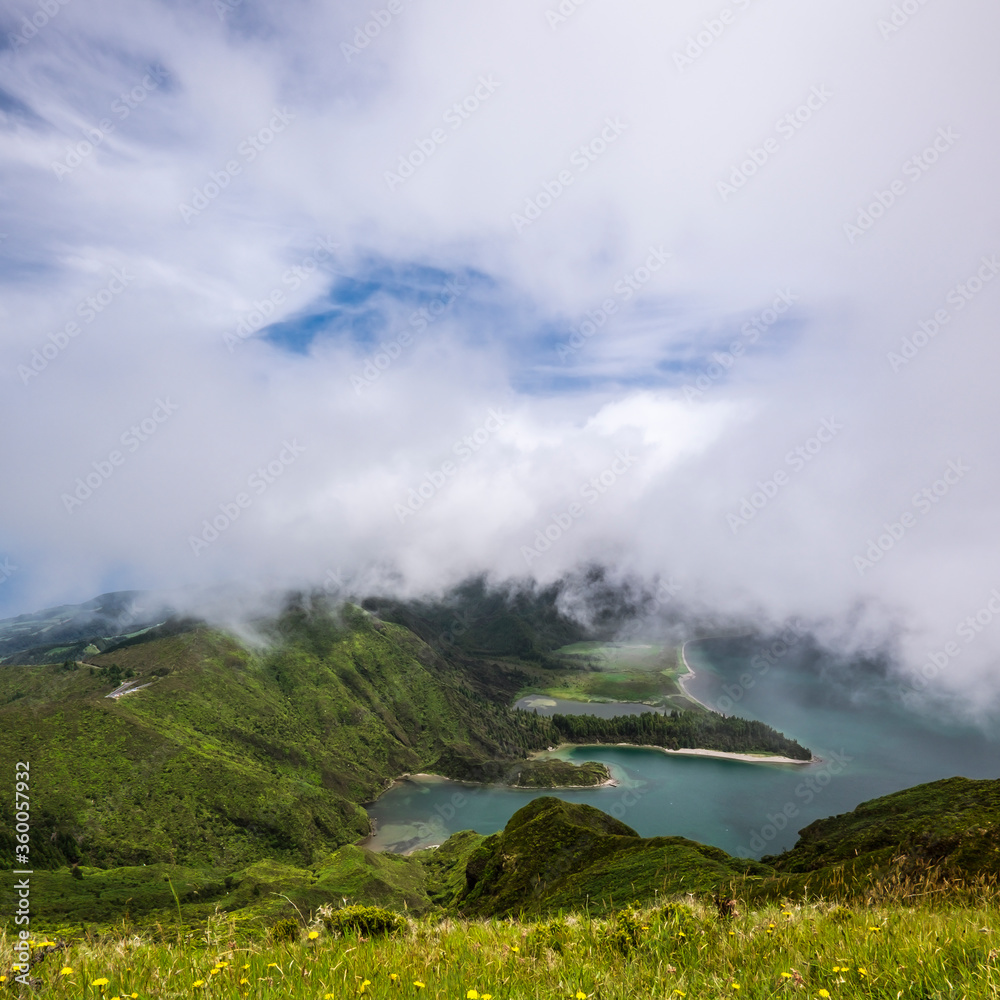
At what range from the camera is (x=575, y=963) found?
443 centimetres

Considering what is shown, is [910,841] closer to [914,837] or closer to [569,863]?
[914,837]

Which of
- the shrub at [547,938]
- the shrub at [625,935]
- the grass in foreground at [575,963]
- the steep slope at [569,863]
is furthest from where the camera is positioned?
the steep slope at [569,863]

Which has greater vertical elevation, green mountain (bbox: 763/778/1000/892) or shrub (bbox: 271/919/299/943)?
shrub (bbox: 271/919/299/943)

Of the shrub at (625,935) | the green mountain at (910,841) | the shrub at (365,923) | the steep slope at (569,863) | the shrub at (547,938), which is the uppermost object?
the shrub at (625,935)

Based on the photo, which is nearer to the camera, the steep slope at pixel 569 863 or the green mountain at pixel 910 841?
the green mountain at pixel 910 841

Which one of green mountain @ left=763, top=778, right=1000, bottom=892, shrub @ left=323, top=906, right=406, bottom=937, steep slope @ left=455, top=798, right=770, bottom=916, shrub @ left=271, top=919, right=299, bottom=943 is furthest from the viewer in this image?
steep slope @ left=455, top=798, right=770, bottom=916

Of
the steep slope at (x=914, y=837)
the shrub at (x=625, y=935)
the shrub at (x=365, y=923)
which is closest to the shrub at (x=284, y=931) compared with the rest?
the shrub at (x=365, y=923)

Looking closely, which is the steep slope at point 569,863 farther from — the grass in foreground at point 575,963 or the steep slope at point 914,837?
the grass in foreground at point 575,963

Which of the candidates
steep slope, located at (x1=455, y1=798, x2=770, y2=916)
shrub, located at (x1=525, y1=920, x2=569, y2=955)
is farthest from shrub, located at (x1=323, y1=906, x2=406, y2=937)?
steep slope, located at (x1=455, y1=798, x2=770, y2=916)

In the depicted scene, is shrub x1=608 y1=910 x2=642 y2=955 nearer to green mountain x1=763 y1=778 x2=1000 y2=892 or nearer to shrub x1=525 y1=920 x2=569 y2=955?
shrub x1=525 y1=920 x2=569 y2=955

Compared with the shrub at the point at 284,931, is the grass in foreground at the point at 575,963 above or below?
above

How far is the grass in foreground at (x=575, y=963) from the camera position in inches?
146

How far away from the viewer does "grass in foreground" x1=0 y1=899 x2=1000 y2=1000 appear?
3705mm

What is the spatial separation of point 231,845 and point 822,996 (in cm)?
22063
